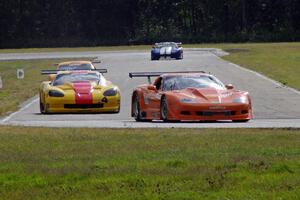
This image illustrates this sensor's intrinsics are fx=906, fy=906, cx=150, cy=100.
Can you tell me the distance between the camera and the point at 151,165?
428 inches

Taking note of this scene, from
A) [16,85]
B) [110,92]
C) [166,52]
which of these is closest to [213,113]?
[110,92]

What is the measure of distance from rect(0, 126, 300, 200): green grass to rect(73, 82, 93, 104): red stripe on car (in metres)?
8.27

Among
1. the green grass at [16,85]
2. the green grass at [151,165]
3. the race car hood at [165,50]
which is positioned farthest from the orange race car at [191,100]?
the race car hood at [165,50]

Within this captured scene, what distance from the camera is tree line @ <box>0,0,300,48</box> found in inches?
4432

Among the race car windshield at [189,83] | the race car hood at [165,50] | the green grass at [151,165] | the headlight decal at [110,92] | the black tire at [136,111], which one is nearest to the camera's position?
the green grass at [151,165]

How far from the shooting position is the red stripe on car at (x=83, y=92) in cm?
2394

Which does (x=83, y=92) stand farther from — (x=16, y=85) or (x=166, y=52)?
(x=166, y=52)

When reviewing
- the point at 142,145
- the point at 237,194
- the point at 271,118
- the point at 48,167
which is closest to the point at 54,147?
the point at 142,145

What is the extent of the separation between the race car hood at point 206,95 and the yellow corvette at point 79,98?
395 cm

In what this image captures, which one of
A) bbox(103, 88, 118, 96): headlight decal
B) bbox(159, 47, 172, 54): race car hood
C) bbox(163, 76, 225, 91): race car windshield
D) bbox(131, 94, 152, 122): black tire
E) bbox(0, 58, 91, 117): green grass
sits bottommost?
bbox(0, 58, 91, 117): green grass

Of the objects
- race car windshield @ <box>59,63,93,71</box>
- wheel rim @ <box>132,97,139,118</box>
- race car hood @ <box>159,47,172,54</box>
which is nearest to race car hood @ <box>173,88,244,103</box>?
wheel rim @ <box>132,97,139,118</box>

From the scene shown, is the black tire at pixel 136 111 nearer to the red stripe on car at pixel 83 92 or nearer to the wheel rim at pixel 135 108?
the wheel rim at pixel 135 108

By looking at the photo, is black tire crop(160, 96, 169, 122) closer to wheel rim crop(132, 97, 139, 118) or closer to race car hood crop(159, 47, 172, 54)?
wheel rim crop(132, 97, 139, 118)

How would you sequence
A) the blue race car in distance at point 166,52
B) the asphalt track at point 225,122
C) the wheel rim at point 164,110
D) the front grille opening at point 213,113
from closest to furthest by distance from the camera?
the asphalt track at point 225,122 → the front grille opening at point 213,113 → the wheel rim at point 164,110 → the blue race car in distance at point 166,52
